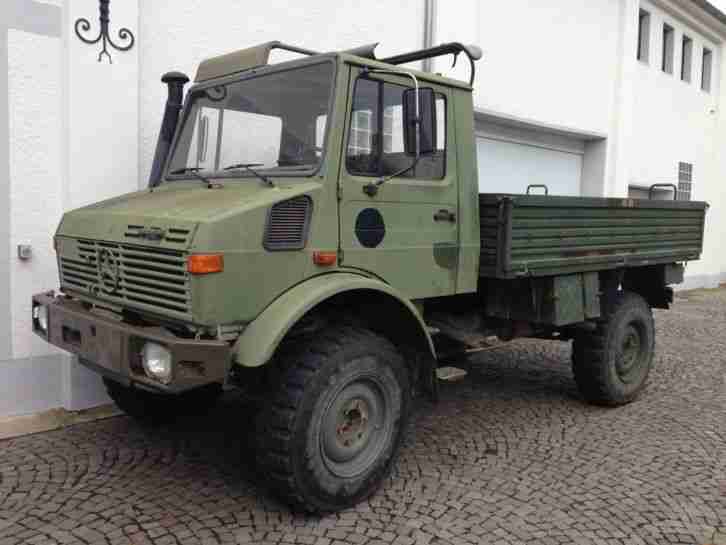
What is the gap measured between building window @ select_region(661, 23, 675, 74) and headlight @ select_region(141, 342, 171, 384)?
44.7 feet

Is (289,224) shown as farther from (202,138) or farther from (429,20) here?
(429,20)

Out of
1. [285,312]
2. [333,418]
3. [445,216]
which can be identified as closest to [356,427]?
[333,418]

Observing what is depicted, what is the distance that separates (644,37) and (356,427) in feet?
40.0

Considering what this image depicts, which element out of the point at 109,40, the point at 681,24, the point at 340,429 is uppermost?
the point at 681,24

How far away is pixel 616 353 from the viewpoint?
536 cm

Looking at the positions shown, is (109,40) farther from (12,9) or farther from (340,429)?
(340,429)

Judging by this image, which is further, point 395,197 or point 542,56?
point 542,56

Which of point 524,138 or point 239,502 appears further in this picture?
point 524,138

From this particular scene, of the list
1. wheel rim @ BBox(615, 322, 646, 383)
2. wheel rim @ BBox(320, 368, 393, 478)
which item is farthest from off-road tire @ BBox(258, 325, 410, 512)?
wheel rim @ BBox(615, 322, 646, 383)

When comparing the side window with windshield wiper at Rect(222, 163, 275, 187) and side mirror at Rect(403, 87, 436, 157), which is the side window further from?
windshield wiper at Rect(222, 163, 275, 187)

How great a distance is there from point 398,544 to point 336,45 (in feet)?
17.0

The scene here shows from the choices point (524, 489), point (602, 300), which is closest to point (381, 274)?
point (524, 489)

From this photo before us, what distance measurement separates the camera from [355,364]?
11.3 feet

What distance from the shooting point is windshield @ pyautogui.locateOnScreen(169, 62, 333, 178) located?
3.61 m
